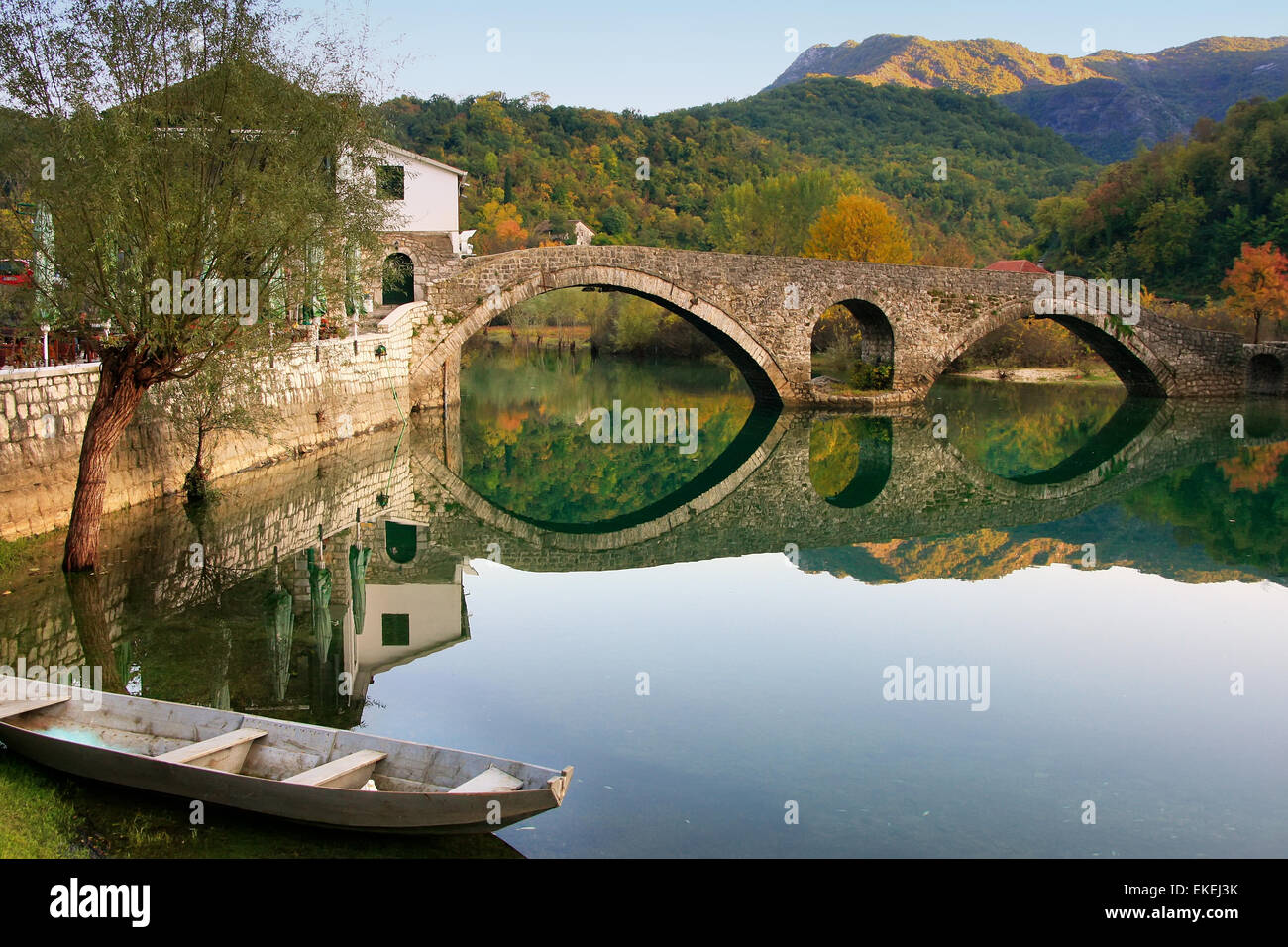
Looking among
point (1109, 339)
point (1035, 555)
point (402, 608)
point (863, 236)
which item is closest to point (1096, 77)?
point (863, 236)

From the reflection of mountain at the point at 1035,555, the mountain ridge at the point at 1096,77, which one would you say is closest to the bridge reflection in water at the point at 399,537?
the reflection of mountain at the point at 1035,555

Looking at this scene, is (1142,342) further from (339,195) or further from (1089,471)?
(339,195)

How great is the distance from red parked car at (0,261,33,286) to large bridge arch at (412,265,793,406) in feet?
40.6

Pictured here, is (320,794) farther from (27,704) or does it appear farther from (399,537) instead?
(399,537)

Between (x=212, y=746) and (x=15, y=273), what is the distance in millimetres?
6651

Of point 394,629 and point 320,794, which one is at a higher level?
point 320,794

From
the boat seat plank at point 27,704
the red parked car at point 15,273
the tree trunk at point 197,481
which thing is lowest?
the boat seat plank at point 27,704

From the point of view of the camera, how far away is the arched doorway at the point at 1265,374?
3191 centimetres

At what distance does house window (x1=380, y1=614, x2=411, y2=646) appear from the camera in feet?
29.9

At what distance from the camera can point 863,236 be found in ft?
130

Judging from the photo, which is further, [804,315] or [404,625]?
[804,315]

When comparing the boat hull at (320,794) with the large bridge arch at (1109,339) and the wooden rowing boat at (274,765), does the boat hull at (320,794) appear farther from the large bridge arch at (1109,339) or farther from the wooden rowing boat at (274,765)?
the large bridge arch at (1109,339)

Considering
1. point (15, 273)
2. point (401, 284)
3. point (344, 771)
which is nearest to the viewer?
point (344, 771)

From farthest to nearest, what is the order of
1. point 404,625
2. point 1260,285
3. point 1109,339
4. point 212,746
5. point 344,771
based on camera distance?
point 1260,285, point 1109,339, point 404,625, point 212,746, point 344,771
